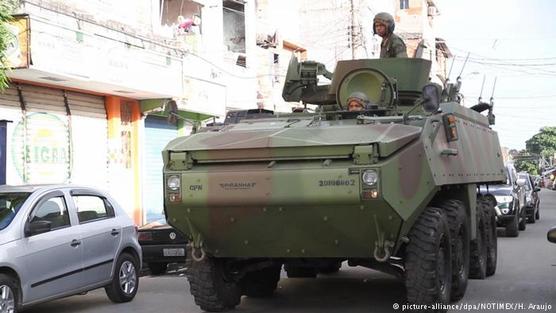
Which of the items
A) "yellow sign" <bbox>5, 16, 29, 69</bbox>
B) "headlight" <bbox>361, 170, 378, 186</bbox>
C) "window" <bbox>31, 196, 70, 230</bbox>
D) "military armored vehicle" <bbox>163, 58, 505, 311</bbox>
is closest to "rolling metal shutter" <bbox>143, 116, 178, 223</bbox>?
"yellow sign" <bbox>5, 16, 29, 69</bbox>

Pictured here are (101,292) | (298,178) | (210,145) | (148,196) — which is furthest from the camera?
(148,196)

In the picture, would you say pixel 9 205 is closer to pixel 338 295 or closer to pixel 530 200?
pixel 338 295

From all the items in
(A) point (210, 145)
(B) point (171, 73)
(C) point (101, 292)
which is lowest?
(C) point (101, 292)

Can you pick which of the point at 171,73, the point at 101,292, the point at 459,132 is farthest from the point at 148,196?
the point at 459,132

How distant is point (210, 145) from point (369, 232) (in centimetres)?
169

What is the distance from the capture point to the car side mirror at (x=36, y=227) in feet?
24.3

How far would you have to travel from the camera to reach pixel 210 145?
22.2 feet

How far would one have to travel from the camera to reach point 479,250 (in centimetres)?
950

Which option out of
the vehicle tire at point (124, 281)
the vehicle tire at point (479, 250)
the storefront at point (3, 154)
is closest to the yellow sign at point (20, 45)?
the storefront at point (3, 154)

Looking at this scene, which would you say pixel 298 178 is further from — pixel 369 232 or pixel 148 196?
pixel 148 196

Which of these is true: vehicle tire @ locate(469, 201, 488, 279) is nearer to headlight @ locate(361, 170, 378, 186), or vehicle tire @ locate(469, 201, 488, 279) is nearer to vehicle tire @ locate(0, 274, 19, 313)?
headlight @ locate(361, 170, 378, 186)

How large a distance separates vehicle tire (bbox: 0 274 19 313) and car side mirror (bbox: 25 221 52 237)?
52 centimetres

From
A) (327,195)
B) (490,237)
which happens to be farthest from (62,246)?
(490,237)

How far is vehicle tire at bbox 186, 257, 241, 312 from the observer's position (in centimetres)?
725
